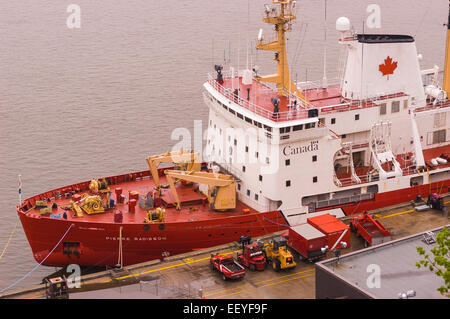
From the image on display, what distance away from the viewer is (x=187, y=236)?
34625mm

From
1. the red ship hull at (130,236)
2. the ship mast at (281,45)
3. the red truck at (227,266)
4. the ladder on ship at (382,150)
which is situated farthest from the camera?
the ladder on ship at (382,150)

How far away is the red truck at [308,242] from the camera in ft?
107

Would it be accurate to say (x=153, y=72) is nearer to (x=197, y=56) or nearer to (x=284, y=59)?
(x=197, y=56)

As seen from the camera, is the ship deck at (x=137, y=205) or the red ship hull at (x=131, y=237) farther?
the ship deck at (x=137, y=205)

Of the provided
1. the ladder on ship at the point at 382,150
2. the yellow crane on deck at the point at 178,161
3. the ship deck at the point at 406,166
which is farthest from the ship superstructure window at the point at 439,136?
the yellow crane on deck at the point at 178,161

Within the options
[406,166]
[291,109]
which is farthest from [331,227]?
[406,166]

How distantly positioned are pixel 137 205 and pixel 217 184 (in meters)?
4.37

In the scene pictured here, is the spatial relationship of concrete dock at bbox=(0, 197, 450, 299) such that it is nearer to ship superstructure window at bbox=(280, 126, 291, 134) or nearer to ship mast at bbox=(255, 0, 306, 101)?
ship superstructure window at bbox=(280, 126, 291, 134)

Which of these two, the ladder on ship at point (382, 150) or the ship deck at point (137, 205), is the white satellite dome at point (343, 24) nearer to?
the ladder on ship at point (382, 150)

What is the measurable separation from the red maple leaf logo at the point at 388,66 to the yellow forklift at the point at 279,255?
470 inches

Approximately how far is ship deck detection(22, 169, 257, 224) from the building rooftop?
7.88m

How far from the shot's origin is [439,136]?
41531mm
